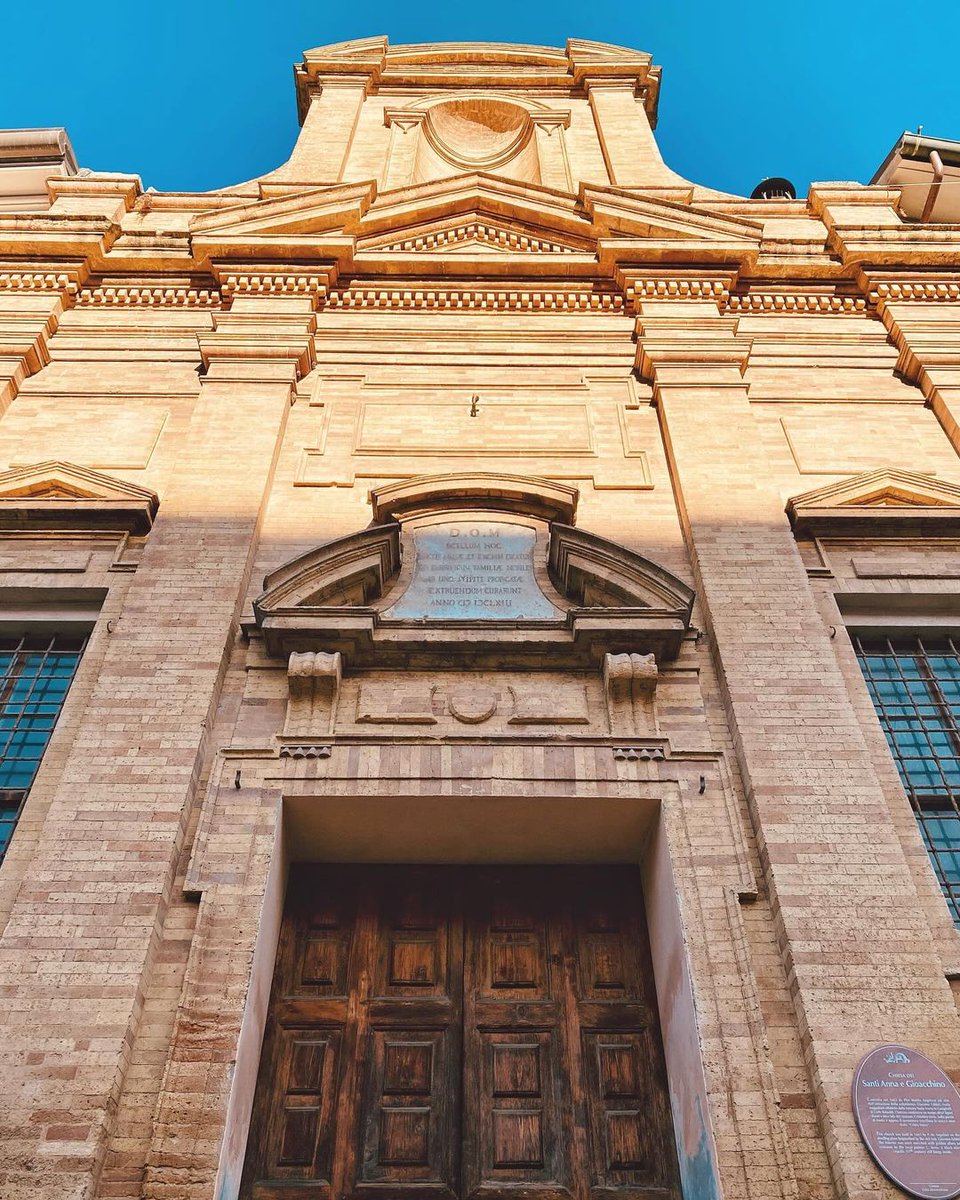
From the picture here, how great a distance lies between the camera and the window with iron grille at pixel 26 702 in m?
8.02

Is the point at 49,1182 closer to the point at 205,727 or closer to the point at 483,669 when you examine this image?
the point at 205,727

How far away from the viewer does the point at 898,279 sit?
13.0m

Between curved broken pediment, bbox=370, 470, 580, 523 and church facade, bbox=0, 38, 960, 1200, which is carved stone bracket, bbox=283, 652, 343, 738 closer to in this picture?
church facade, bbox=0, 38, 960, 1200

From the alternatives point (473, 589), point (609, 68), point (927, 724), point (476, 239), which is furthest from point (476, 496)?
point (609, 68)

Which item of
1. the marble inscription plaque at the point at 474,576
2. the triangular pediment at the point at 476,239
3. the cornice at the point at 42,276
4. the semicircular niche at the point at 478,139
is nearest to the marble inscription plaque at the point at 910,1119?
the marble inscription plaque at the point at 474,576

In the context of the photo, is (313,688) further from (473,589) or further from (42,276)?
(42,276)

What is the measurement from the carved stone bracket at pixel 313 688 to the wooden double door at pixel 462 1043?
1.15 m

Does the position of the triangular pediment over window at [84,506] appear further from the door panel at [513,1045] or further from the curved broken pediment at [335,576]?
the door panel at [513,1045]

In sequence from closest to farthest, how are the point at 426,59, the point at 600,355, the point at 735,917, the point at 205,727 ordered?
the point at 735,917, the point at 205,727, the point at 600,355, the point at 426,59

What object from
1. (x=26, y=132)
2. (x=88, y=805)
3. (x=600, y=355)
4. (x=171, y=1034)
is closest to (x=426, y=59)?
(x=26, y=132)

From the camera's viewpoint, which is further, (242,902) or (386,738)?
(386,738)

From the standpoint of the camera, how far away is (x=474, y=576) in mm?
9188

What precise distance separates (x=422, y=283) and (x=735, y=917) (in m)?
8.87

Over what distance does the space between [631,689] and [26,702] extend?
4896 millimetres
